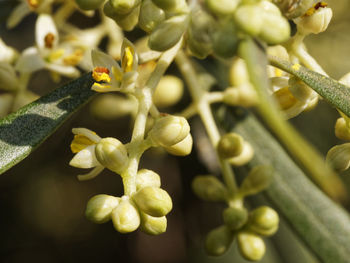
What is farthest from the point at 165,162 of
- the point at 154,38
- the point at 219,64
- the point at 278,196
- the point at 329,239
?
the point at 154,38

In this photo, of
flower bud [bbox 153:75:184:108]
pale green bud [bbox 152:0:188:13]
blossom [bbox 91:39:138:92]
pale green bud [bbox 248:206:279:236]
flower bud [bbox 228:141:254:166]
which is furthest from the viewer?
flower bud [bbox 153:75:184:108]

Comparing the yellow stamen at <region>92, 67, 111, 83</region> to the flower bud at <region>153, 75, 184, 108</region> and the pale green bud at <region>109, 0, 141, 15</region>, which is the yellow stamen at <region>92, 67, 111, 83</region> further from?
the flower bud at <region>153, 75, 184, 108</region>

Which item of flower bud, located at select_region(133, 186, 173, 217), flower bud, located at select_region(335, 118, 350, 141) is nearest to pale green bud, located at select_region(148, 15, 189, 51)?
flower bud, located at select_region(133, 186, 173, 217)

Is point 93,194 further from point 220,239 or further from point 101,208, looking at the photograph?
point 101,208

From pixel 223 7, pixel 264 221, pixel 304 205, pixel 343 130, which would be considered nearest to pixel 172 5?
pixel 223 7

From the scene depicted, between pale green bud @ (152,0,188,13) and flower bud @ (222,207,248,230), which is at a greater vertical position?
pale green bud @ (152,0,188,13)

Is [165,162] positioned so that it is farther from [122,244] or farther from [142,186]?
[142,186]
